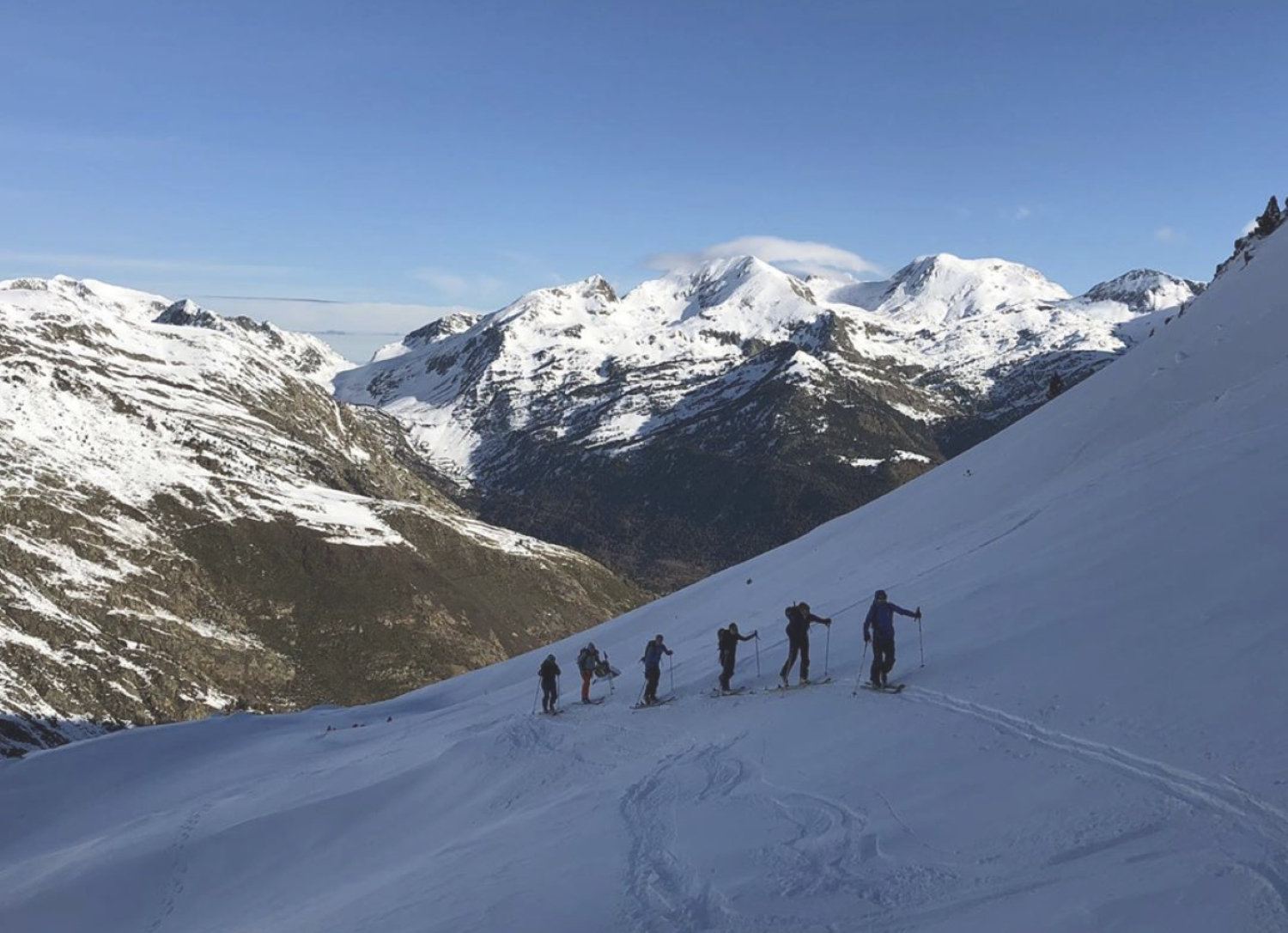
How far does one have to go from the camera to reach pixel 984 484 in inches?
1437

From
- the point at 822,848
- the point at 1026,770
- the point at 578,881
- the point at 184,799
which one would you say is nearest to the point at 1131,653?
the point at 1026,770

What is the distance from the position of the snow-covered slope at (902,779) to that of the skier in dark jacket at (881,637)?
0.71m

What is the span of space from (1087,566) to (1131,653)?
15.7ft

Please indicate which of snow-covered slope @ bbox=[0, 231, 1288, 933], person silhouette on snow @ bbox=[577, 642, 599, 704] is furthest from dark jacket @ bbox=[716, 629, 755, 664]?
person silhouette on snow @ bbox=[577, 642, 599, 704]

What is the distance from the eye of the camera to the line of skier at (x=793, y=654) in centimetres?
1733

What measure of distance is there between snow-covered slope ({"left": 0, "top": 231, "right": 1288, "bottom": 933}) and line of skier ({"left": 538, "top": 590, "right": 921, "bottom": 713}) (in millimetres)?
738

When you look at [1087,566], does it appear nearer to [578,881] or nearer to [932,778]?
[932,778]

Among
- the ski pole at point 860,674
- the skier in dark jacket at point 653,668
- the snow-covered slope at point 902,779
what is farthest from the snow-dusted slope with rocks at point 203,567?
the ski pole at point 860,674

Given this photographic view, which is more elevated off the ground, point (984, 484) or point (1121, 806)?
point (984, 484)

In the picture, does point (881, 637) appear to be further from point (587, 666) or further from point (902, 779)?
point (587, 666)

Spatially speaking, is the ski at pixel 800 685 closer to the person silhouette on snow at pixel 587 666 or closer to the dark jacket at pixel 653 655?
the dark jacket at pixel 653 655

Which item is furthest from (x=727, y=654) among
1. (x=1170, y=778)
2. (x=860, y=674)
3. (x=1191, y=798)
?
(x=1191, y=798)

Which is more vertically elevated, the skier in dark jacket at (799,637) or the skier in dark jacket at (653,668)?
the skier in dark jacket at (799,637)

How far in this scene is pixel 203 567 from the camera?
11644 centimetres
